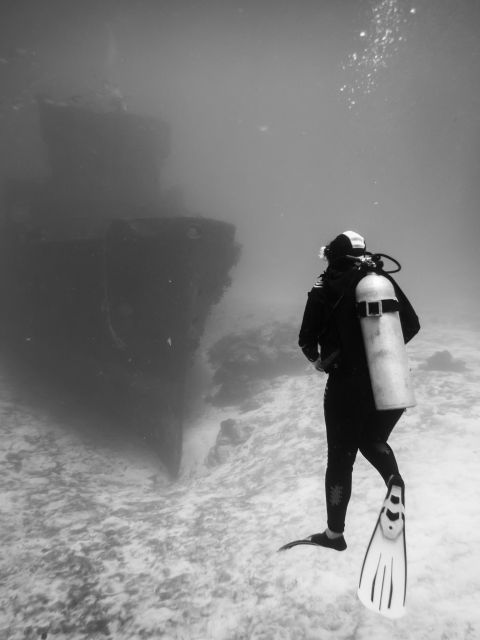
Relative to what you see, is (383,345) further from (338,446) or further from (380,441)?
(338,446)

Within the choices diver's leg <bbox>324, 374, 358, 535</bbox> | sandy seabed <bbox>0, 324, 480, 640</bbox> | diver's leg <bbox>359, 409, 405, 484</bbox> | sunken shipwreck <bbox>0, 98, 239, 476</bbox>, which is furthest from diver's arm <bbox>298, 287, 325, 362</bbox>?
sunken shipwreck <bbox>0, 98, 239, 476</bbox>

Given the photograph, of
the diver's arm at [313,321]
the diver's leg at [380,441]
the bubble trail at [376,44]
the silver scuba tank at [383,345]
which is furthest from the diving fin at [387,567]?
the bubble trail at [376,44]

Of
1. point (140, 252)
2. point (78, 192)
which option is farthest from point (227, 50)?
point (140, 252)

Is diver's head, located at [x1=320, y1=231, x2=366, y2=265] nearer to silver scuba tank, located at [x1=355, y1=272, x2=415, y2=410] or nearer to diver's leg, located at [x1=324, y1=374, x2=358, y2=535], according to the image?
silver scuba tank, located at [x1=355, y1=272, x2=415, y2=410]

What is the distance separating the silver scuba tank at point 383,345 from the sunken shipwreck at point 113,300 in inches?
328

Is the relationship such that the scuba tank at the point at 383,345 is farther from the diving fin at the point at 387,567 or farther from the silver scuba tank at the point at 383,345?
the diving fin at the point at 387,567

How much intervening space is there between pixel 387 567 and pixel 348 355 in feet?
4.74

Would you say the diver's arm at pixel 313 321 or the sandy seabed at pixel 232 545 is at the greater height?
the diver's arm at pixel 313 321

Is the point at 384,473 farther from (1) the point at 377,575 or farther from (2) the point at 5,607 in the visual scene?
(2) the point at 5,607

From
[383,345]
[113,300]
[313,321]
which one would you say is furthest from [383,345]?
[113,300]

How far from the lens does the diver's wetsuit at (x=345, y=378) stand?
1905 mm

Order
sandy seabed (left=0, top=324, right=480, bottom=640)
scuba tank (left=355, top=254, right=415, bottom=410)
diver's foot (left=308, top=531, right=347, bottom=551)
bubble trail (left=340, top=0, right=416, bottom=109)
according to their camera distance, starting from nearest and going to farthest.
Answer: scuba tank (left=355, top=254, right=415, bottom=410)
diver's foot (left=308, top=531, right=347, bottom=551)
sandy seabed (left=0, top=324, right=480, bottom=640)
bubble trail (left=340, top=0, right=416, bottom=109)

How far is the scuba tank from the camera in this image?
5.79ft

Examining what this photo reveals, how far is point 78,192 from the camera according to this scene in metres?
16.9
